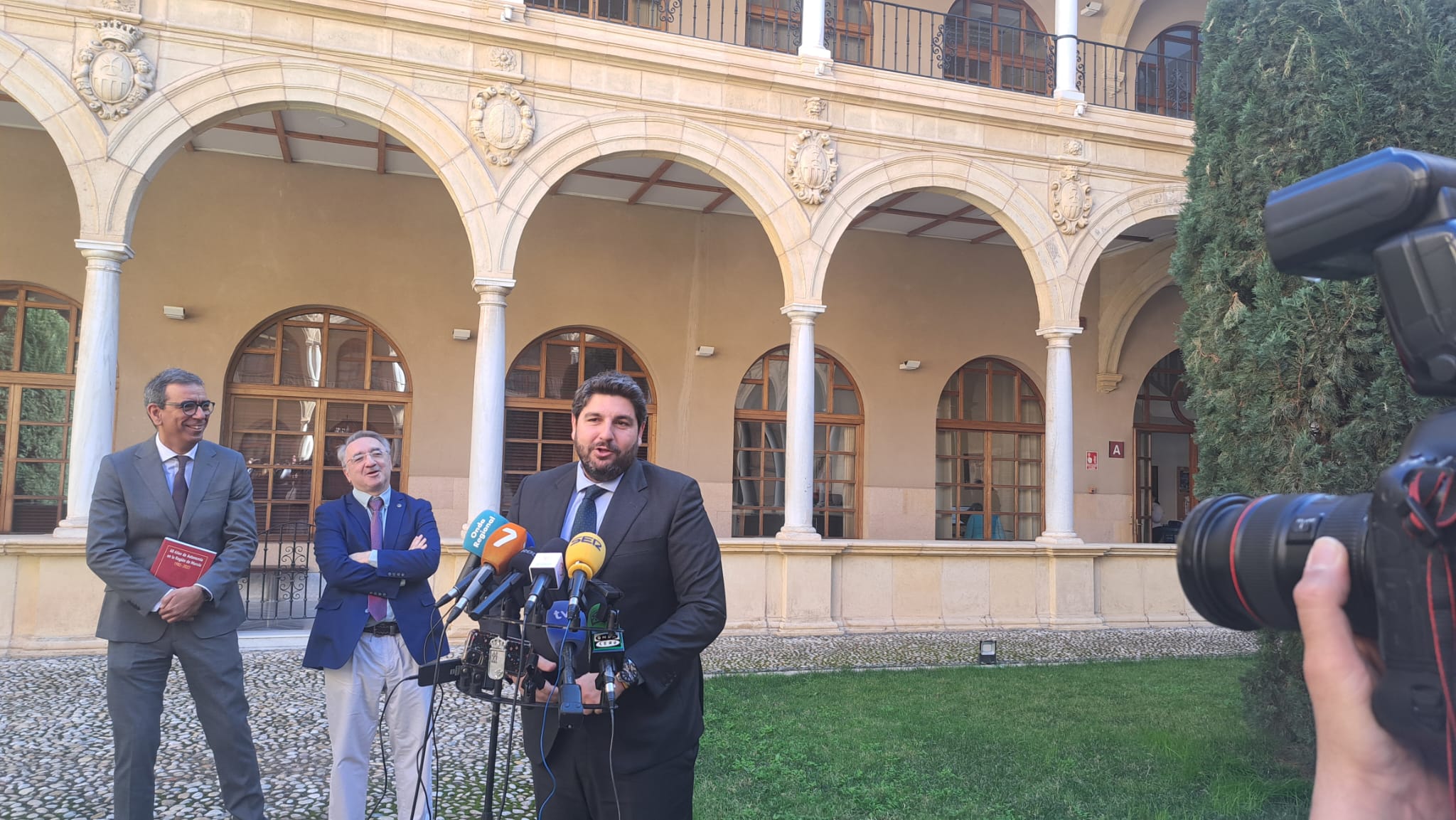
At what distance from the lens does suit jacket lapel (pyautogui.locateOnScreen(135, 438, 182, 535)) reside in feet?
11.9

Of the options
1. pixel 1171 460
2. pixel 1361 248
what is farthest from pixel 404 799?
pixel 1171 460

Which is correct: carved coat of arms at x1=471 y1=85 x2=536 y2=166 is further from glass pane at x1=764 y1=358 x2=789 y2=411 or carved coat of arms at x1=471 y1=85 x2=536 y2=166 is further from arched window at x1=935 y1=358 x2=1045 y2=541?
arched window at x1=935 y1=358 x2=1045 y2=541

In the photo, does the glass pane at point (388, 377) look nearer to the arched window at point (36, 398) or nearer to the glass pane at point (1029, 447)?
the arched window at point (36, 398)

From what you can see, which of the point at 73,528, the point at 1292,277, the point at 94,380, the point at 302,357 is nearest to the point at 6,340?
the point at 302,357

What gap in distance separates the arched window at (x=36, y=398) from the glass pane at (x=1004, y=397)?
12166 millimetres

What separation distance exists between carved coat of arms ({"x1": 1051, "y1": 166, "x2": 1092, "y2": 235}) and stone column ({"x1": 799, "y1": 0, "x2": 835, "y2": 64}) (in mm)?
3006

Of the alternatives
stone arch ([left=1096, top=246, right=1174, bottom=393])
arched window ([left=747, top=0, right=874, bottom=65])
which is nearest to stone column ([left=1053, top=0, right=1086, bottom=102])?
arched window ([left=747, top=0, right=874, bottom=65])

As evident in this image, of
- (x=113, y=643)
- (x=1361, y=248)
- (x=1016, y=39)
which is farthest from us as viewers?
(x=1016, y=39)

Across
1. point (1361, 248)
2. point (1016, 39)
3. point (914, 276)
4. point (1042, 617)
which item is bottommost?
point (1042, 617)

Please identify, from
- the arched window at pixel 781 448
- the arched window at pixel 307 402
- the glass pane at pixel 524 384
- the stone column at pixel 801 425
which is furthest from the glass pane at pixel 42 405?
the stone column at pixel 801 425

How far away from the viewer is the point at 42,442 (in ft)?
34.1

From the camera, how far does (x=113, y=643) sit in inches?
139

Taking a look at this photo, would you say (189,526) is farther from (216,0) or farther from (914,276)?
(914,276)

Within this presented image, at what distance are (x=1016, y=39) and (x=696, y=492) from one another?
41.1ft
